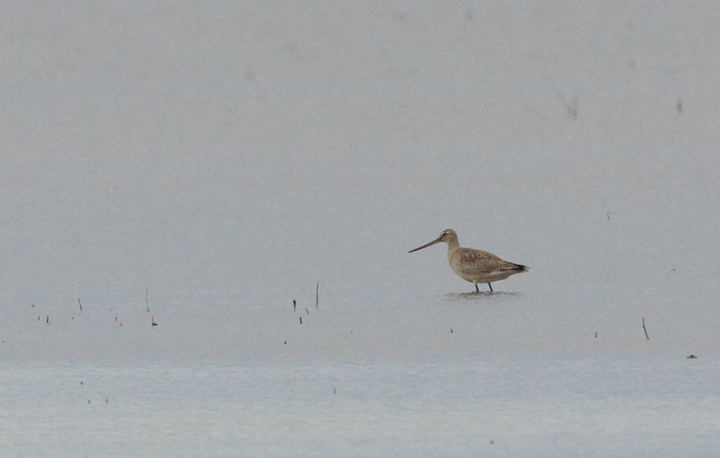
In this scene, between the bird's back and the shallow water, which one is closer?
the shallow water

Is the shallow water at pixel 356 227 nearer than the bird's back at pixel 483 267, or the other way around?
the shallow water at pixel 356 227

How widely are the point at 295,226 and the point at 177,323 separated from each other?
2856mm

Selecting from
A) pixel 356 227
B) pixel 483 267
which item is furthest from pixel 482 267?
pixel 356 227

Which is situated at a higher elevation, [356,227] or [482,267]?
[356,227]

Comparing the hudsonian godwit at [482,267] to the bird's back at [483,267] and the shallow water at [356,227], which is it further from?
the shallow water at [356,227]

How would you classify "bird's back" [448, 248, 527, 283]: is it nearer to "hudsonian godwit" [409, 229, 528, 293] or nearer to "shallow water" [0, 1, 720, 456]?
"hudsonian godwit" [409, 229, 528, 293]

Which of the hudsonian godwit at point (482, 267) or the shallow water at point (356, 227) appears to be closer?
the shallow water at point (356, 227)

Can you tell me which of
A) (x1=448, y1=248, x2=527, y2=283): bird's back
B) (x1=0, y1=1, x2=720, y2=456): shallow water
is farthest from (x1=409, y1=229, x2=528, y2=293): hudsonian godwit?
(x1=0, y1=1, x2=720, y2=456): shallow water

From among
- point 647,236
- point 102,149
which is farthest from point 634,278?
point 102,149

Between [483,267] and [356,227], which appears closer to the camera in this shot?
[483,267]

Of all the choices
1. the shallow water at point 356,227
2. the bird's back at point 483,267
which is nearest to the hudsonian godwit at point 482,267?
the bird's back at point 483,267

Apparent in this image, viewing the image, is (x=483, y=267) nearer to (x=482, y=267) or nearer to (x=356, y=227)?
(x=482, y=267)

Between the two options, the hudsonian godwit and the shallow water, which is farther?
the hudsonian godwit

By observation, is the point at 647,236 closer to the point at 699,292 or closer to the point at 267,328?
the point at 699,292
